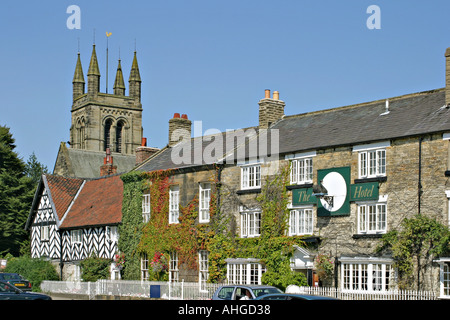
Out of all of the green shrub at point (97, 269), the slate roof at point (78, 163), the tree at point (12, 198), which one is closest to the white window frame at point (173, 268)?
the green shrub at point (97, 269)

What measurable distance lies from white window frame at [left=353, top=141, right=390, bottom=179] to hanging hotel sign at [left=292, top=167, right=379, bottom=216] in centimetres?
47

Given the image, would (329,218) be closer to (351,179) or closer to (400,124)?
(351,179)

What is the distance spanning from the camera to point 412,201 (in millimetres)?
29062

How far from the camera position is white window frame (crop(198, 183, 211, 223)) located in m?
37.6

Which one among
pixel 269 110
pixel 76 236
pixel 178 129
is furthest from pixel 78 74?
pixel 269 110

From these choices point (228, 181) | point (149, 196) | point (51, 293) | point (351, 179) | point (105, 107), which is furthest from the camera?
point (105, 107)

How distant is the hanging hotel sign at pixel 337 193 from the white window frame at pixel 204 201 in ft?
20.4

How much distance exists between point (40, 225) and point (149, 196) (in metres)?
13.7

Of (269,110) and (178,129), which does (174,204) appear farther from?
(178,129)

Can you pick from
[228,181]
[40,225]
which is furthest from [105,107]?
[228,181]

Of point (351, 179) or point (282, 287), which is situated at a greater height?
point (351, 179)

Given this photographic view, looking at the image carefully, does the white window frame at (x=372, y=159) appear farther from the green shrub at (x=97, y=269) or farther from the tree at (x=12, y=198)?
the tree at (x=12, y=198)

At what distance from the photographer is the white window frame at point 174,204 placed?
39.1 meters

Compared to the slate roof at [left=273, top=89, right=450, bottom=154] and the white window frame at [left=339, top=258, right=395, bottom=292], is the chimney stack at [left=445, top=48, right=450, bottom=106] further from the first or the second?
the white window frame at [left=339, top=258, right=395, bottom=292]
